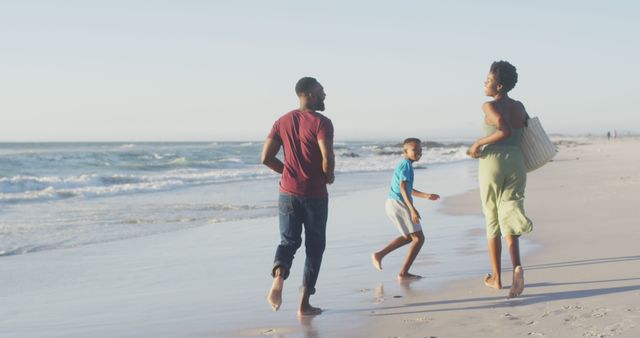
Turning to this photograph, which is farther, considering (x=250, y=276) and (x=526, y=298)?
(x=250, y=276)

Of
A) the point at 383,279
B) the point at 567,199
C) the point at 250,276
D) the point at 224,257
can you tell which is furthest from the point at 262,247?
the point at 567,199

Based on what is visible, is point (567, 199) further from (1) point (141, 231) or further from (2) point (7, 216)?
(2) point (7, 216)

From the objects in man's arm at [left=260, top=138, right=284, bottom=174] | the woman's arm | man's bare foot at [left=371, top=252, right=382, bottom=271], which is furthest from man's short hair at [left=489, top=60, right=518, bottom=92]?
man's bare foot at [left=371, top=252, right=382, bottom=271]

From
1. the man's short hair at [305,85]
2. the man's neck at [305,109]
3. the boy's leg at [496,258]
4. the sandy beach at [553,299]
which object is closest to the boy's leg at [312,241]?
the sandy beach at [553,299]

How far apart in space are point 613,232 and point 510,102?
356 cm

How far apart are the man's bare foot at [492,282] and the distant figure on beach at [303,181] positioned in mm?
1343

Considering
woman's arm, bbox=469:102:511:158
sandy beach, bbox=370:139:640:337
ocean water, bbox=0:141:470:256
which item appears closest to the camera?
sandy beach, bbox=370:139:640:337

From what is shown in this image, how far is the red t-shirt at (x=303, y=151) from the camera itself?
192 inches

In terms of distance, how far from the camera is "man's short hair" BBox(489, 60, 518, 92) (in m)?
5.29

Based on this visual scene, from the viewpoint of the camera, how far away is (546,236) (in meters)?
8.41

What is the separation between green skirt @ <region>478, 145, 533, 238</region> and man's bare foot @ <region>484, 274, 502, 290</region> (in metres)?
0.38

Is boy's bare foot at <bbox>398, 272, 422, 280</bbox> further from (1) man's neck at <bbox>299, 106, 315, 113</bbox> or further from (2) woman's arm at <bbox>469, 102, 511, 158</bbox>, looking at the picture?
(1) man's neck at <bbox>299, 106, 315, 113</bbox>

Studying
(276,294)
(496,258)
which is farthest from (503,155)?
(276,294)

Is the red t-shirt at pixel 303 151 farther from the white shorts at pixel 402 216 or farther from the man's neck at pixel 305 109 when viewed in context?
the white shorts at pixel 402 216
